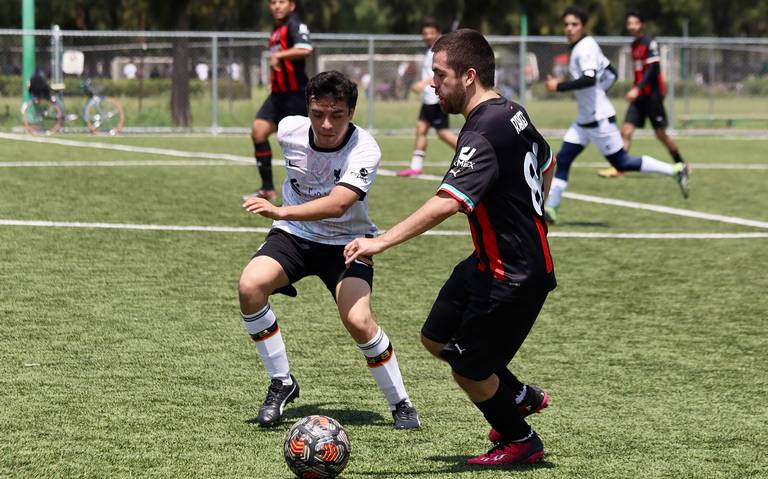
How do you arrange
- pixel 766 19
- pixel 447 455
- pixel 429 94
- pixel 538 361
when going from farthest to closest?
pixel 766 19 < pixel 429 94 < pixel 538 361 < pixel 447 455

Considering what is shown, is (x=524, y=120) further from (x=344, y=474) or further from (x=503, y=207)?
(x=344, y=474)

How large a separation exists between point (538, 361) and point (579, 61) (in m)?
5.81

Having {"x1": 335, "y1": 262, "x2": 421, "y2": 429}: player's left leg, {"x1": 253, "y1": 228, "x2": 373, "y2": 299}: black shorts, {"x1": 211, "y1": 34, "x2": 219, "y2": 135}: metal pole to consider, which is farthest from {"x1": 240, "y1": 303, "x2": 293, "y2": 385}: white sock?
{"x1": 211, "y1": 34, "x2": 219, "y2": 135}: metal pole

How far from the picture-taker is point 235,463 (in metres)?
5.26

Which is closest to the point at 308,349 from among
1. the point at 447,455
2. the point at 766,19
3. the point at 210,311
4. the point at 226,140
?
the point at 210,311

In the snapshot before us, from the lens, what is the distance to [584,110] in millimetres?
12617

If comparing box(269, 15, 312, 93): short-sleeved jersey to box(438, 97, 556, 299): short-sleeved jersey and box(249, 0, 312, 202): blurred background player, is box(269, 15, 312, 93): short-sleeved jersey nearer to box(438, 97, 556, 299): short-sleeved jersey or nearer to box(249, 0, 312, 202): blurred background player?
box(249, 0, 312, 202): blurred background player

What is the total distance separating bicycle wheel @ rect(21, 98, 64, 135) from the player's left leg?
1896 cm

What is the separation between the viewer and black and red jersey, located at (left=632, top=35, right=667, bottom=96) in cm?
1734

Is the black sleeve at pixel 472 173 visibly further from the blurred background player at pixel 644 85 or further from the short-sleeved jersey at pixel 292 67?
the blurred background player at pixel 644 85

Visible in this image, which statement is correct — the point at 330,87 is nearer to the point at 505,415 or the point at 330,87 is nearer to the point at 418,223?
the point at 418,223

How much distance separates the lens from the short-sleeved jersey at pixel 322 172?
610 centimetres

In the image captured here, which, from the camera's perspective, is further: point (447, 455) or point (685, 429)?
point (685, 429)

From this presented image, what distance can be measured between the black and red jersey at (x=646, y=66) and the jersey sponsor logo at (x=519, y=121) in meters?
12.5
